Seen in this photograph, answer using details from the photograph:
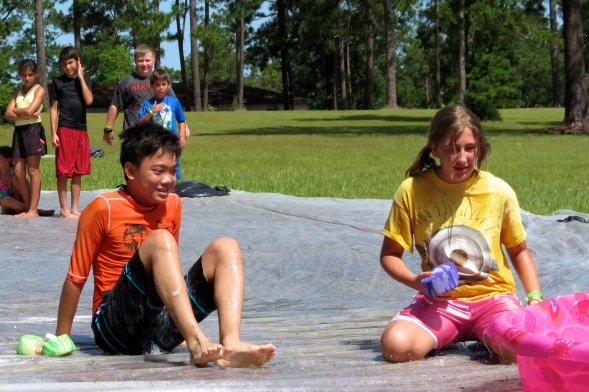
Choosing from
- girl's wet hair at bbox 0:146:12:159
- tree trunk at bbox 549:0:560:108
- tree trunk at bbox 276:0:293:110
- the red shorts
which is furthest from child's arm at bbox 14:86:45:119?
tree trunk at bbox 276:0:293:110

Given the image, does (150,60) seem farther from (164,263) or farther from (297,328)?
(164,263)

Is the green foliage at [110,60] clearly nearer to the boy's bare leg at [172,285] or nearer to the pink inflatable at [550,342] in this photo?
the boy's bare leg at [172,285]

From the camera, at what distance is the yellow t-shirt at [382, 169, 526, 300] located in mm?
4074

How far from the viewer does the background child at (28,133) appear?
8.62 metres

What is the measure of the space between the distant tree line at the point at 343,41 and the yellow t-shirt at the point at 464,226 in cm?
2063

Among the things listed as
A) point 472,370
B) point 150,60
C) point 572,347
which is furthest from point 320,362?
point 150,60

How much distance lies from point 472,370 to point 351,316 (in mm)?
1628

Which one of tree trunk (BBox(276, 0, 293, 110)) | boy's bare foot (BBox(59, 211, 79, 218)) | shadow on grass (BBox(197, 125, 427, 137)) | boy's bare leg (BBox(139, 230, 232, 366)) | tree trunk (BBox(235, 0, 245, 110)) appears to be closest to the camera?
boy's bare leg (BBox(139, 230, 232, 366))

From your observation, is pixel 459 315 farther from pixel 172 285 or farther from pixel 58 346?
pixel 58 346

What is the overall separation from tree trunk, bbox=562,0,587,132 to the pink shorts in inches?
873

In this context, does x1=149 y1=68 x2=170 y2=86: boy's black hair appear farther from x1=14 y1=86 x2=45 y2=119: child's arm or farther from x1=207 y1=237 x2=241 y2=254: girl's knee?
x1=207 y1=237 x2=241 y2=254: girl's knee

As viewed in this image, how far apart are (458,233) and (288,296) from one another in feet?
6.23

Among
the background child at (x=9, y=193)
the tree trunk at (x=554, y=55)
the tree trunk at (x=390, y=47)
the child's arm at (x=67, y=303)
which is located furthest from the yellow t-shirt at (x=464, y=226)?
the tree trunk at (x=554, y=55)

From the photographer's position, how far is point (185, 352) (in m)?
3.97
